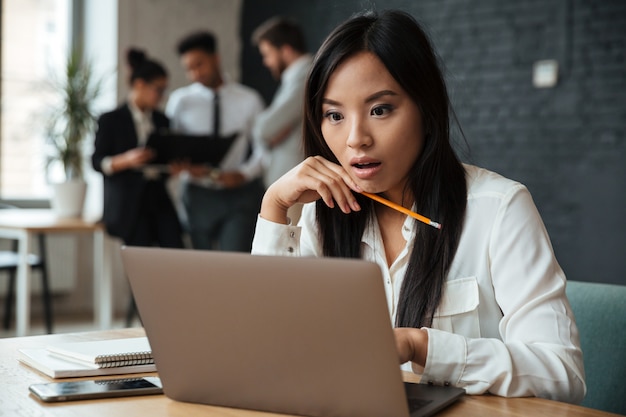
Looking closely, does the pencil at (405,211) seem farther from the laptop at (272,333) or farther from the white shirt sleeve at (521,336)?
the laptop at (272,333)

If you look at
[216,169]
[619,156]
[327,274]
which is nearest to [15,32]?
[216,169]

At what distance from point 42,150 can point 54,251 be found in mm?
716

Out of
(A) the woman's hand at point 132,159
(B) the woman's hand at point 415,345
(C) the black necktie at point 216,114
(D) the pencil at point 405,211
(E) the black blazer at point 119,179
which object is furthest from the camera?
(C) the black necktie at point 216,114

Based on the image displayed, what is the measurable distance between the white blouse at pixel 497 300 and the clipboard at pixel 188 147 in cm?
290

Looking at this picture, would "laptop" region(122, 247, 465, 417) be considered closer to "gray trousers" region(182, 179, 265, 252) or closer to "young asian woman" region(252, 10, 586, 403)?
"young asian woman" region(252, 10, 586, 403)

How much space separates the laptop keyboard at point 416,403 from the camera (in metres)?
0.96

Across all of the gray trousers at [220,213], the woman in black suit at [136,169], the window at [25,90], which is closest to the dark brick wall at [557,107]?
the gray trousers at [220,213]

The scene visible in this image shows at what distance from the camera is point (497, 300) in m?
1.34

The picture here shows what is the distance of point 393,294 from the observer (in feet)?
4.76

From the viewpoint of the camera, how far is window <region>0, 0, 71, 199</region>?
5770mm

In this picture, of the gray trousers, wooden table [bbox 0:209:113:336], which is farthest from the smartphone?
the gray trousers

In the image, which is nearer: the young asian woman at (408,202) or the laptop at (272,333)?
the laptop at (272,333)

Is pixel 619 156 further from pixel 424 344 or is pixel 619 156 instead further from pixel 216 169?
pixel 424 344

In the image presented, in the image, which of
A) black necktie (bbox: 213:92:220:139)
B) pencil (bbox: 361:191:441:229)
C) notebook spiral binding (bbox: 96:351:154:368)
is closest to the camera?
notebook spiral binding (bbox: 96:351:154:368)
